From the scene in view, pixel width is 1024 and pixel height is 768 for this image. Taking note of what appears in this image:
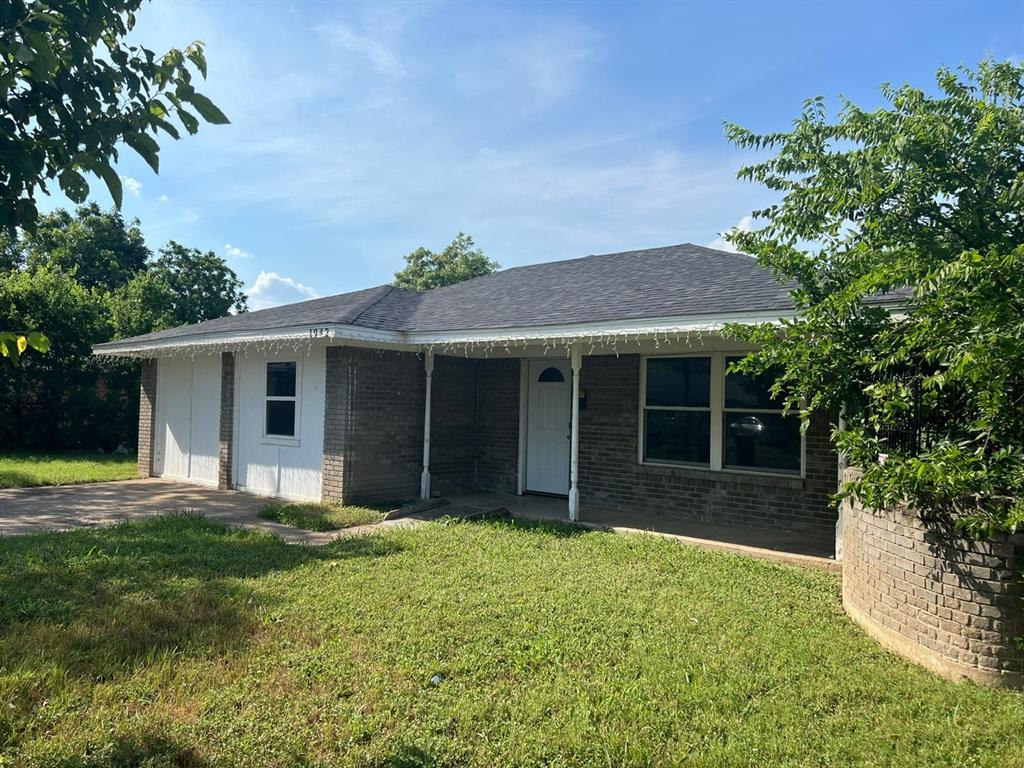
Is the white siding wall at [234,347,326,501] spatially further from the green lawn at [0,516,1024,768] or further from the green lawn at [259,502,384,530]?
the green lawn at [0,516,1024,768]

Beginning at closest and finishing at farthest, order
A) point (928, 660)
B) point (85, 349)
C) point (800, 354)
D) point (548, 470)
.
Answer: point (928, 660) → point (800, 354) → point (548, 470) → point (85, 349)

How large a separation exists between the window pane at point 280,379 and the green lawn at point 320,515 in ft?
6.82

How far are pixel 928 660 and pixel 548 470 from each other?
25.2ft

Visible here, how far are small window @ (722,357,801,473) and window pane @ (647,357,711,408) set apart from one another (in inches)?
14.5

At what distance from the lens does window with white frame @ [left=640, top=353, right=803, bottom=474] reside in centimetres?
921

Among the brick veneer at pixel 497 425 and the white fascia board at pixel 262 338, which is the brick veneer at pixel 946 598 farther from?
the brick veneer at pixel 497 425

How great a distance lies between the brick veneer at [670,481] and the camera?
29.1ft

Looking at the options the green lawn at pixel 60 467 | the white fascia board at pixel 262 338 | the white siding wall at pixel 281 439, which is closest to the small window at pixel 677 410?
the white fascia board at pixel 262 338

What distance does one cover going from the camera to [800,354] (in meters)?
5.24

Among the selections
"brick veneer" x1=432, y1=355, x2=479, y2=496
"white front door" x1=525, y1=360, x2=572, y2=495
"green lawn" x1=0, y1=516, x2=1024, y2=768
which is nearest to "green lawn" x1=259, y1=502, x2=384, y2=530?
"brick veneer" x1=432, y1=355, x2=479, y2=496

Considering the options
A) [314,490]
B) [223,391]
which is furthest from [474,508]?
[223,391]

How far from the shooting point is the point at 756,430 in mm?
9375

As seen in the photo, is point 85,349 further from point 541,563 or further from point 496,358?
point 541,563

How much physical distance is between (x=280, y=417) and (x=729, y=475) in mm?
7318
